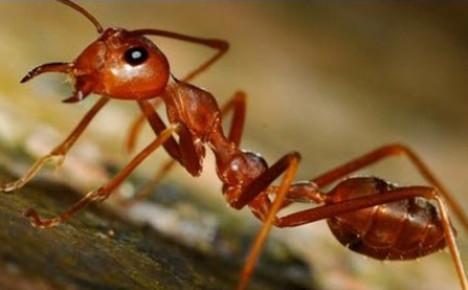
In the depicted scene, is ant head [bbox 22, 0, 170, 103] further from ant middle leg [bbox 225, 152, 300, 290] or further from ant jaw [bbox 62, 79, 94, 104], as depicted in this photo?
ant middle leg [bbox 225, 152, 300, 290]

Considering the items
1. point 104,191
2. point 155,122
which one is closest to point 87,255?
point 104,191

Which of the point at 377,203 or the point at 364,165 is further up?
the point at 364,165

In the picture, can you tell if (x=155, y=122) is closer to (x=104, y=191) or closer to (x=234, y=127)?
(x=104, y=191)

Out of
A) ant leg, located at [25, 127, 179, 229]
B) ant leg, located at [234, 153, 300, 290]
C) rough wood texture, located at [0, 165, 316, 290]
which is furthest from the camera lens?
ant leg, located at [234, 153, 300, 290]

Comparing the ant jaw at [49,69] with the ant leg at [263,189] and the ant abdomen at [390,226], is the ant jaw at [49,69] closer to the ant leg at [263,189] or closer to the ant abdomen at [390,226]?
the ant leg at [263,189]

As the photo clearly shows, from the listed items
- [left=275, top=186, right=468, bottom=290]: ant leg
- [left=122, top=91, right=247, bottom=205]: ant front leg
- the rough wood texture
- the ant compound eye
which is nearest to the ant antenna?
the ant compound eye

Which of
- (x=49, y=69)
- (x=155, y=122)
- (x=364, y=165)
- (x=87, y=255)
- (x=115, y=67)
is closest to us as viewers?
(x=87, y=255)
